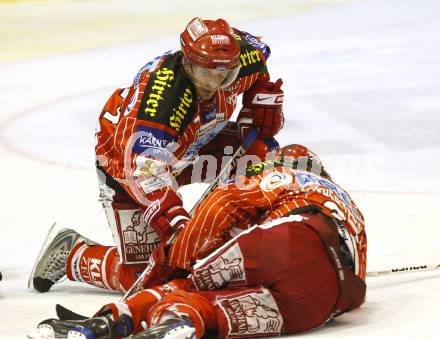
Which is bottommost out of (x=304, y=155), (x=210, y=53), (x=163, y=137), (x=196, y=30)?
(x=304, y=155)

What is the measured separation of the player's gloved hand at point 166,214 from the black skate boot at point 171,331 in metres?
0.77

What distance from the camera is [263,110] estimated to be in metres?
5.79

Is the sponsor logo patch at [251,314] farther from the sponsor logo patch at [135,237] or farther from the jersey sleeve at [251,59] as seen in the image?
the jersey sleeve at [251,59]

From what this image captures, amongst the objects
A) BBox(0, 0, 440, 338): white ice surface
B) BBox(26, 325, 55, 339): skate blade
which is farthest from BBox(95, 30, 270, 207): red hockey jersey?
BBox(26, 325, 55, 339): skate blade

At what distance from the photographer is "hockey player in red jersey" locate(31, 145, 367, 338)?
4.07 m

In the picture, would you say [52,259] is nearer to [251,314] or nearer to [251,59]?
[251,59]

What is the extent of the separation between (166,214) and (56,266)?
0.95 m

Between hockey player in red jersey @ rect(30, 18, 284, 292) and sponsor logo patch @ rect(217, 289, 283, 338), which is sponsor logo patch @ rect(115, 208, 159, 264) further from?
sponsor logo patch @ rect(217, 289, 283, 338)

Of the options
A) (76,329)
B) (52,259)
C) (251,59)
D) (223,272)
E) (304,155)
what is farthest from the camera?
(251,59)

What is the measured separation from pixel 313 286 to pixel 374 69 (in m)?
6.36

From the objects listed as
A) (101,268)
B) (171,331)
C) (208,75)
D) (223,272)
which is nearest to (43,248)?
(101,268)

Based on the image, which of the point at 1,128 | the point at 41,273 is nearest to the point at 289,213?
the point at 41,273

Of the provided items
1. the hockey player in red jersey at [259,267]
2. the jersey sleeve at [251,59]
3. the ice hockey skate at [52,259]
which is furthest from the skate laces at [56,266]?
the jersey sleeve at [251,59]

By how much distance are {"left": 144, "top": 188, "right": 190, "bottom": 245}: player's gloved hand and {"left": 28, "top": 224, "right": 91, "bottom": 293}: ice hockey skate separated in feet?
2.46
